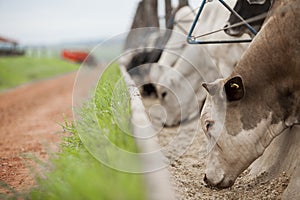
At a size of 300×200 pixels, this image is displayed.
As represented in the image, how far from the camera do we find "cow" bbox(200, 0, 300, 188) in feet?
14.0

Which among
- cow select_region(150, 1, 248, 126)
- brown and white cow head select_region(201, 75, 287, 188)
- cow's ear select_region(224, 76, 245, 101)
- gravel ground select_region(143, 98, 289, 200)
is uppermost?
cow's ear select_region(224, 76, 245, 101)

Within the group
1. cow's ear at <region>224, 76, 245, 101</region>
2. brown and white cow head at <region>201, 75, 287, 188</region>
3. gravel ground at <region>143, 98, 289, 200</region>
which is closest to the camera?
cow's ear at <region>224, 76, 245, 101</region>

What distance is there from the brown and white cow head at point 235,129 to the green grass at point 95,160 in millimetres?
752

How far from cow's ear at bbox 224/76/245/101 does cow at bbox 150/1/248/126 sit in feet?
10.2

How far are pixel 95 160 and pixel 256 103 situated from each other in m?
1.42

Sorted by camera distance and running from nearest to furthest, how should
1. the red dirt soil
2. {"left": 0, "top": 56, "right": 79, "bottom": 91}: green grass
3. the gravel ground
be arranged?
the gravel ground → the red dirt soil → {"left": 0, "top": 56, "right": 79, "bottom": 91}: green grass

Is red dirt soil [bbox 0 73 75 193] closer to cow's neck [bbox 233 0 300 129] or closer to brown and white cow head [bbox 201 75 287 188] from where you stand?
brown and white cow head [bbox 201 75 287 188]

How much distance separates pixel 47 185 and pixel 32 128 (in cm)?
535

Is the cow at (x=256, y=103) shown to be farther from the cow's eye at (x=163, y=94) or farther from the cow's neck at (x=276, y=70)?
the cow's eye at (x=163, y=94)

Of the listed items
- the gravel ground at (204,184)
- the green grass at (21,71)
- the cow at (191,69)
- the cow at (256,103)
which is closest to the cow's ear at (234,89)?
the cow at (256,103)

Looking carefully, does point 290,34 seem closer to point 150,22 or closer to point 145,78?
point 145,78

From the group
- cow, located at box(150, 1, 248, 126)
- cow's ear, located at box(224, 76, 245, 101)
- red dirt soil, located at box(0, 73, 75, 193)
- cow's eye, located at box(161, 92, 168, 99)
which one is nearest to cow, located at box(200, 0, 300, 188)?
cow's ear, located at box(224, 76, 245, 101)

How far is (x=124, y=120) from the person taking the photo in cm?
457

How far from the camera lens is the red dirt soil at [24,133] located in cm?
458
